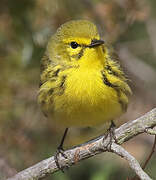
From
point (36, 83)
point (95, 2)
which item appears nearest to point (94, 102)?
point (36, 83)

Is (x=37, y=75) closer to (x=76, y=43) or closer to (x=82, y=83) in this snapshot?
(x=76, y=43)

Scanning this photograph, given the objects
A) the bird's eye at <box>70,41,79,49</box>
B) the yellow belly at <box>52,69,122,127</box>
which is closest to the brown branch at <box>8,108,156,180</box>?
the yellow belly at <box>52,69,122,127</box>

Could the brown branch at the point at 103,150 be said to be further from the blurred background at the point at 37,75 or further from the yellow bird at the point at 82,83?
the blurred background at the point at 37,75

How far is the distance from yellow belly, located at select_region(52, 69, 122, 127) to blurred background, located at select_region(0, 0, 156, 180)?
77cm

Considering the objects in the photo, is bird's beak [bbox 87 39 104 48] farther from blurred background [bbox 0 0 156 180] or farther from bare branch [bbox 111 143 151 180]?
bare branch [bbox 111 143 151 180]

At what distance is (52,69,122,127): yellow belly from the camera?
4191 millimetres

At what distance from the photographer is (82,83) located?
4230 mm

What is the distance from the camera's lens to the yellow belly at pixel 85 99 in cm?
419

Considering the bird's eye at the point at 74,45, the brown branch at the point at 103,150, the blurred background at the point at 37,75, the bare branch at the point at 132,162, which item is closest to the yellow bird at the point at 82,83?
the bird's eye at the point at 74,45

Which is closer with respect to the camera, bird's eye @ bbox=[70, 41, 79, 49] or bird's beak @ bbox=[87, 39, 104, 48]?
bird's beak @ bbox=[87, 39, 104, 48]

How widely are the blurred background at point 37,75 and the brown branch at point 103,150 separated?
0.77 meters

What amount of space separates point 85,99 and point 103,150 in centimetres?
62

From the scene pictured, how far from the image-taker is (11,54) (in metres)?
5.45

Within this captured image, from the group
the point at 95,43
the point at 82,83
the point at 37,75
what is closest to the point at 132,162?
the point at 82,83
